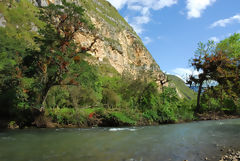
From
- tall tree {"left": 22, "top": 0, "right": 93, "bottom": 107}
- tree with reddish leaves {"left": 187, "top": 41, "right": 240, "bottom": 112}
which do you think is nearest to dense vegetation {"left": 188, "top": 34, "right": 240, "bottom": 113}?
tree with reddish leaves {"left": 187, "top": 41, "right": 240, "bottom": 112}

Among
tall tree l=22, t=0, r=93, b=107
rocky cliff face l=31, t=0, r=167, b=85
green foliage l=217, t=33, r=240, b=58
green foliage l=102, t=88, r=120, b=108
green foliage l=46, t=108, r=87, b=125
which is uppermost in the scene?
rocky cliff face l=31, t=0, r=167, b=85

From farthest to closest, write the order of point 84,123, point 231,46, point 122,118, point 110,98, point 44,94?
1. point 231,46
2. point 110,98
3. point 122,118
4. point 84,123
5. point 44,94

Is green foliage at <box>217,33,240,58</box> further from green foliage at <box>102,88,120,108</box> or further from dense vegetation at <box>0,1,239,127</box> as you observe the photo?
green foliage at <box>102,88,120,108</box>

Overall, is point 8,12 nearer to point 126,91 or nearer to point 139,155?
point 126,91

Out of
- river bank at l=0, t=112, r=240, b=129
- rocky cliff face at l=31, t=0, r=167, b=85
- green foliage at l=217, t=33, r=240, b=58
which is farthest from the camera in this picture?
rocky cliff face at l=31, t=0, r=167, b=85

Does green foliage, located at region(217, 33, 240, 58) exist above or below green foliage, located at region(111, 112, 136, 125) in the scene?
above

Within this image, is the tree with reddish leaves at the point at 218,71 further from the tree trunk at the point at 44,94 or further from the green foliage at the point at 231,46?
the tree trunk at the point at 44,94

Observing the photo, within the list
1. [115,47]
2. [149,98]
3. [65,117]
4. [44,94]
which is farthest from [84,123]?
[115,47]

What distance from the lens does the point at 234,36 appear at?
3066 centimetres

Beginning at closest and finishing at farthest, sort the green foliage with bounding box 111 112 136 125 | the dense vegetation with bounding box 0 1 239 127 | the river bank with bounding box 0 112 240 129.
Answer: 1. the dense vegetation with bounding box 0 1 239 127
2. the river bank with bounding box 0 112 240 129
3. the green foliage with bounding box 111 112 136 125

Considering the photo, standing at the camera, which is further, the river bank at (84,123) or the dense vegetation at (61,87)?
the river bank at (84,123)

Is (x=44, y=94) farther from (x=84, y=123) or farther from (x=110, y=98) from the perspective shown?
(x=110, y=98)

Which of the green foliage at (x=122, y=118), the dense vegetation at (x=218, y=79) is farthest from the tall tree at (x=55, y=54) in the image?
the dense vegetation at (x=218, y=79)

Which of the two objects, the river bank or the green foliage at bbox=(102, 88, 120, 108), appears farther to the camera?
the green foliage at bbox=(102, 88, 120, 108)
